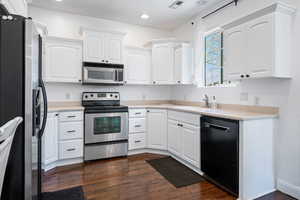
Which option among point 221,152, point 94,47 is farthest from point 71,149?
point 221,152

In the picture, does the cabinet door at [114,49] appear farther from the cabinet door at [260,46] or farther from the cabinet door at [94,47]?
the cabinet door at [260,46]

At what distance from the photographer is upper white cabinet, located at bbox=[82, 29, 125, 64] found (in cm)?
348

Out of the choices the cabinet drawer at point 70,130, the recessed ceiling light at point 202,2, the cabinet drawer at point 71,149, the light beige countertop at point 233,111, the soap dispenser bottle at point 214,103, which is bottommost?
the cabinet drawer at point 71,149

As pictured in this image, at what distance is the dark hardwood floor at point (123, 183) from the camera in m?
2.20

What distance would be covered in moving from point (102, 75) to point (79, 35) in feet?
3.35

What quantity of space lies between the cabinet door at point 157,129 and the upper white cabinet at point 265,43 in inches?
65.2

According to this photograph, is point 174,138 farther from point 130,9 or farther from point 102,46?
point 130,9

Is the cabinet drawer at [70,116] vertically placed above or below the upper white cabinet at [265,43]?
below

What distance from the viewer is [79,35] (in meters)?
3.77

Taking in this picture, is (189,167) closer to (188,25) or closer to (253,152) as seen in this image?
(253,152)

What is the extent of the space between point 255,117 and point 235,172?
0.69 m

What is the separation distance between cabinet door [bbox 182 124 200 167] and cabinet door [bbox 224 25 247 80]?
96 centimetres

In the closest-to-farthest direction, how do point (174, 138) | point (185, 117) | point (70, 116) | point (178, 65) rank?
point (185, 117) → point (70, 116) → point (174, 138) → point (178, 65)

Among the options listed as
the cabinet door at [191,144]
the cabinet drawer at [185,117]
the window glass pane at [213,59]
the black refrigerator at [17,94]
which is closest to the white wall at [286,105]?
the window glass pane at [213,59]
